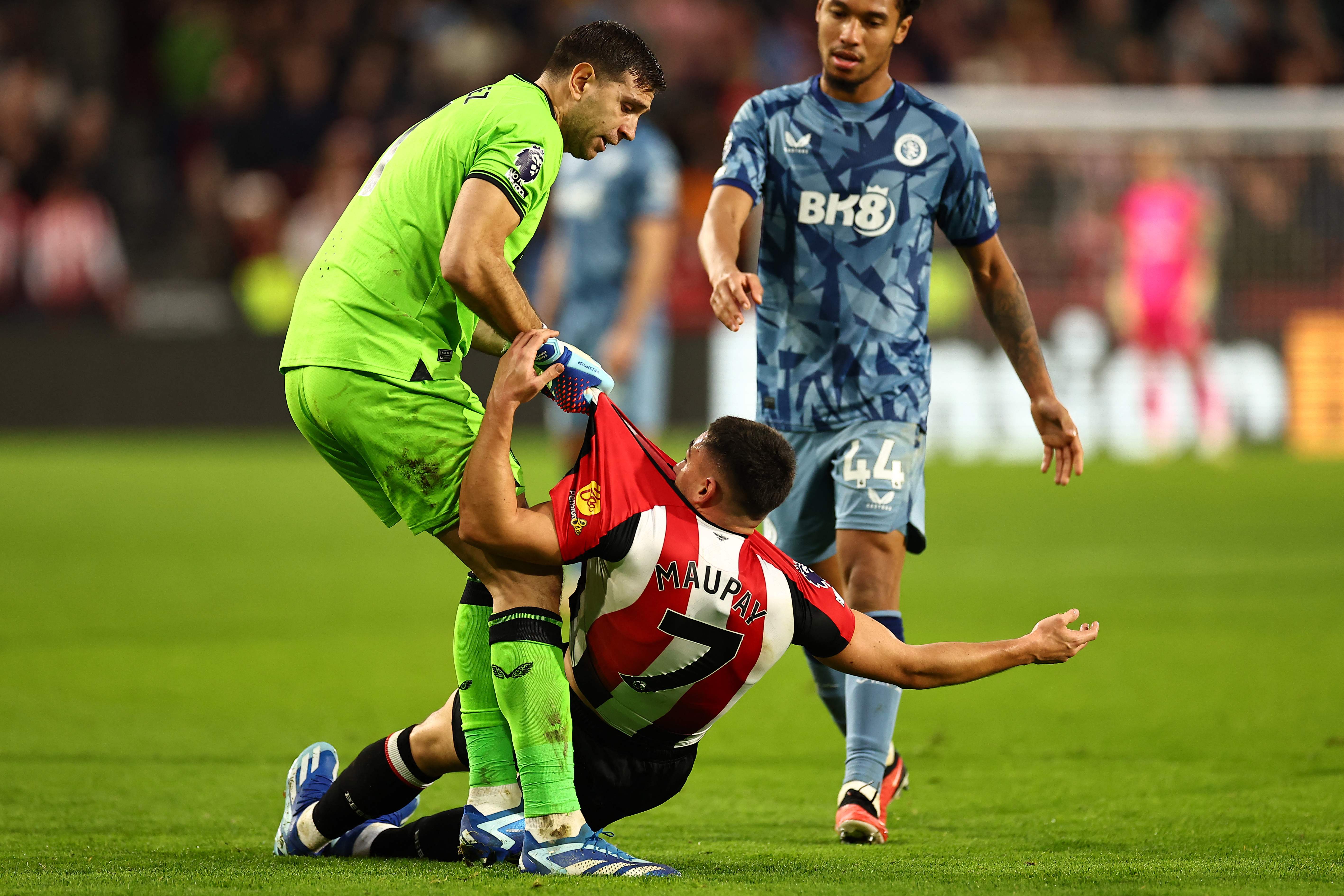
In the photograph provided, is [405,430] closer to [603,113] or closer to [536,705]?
[536,705]

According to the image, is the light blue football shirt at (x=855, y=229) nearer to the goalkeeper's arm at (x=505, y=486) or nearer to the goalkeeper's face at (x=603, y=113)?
the goalkeeper's face at (x=603, y=113)

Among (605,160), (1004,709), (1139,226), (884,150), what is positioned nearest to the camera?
(884,150)

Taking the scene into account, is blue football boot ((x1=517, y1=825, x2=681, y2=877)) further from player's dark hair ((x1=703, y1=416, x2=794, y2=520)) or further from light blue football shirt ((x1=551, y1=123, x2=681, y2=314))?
→ light blue football shirt ((x1=551, y1=123, x2=681, y2=314))

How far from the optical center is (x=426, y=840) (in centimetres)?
381

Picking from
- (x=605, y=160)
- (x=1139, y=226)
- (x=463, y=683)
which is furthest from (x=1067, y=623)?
(x=1139, y=226)

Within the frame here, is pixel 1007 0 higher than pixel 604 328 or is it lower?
higher

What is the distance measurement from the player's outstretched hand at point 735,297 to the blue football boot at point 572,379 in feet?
1.42

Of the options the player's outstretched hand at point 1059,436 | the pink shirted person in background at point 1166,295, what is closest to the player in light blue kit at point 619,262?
the player's outstretched hand at point 1059,436

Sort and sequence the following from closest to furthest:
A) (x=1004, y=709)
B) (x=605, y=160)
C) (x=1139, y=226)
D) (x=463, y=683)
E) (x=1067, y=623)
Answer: (x=1067, y=623) < (x=463, y=683) < (x=1004, y=709) < (x=605, y=160) < (x=1139, y=226)

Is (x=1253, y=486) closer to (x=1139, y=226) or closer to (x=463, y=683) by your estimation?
(x=1139, y=226)

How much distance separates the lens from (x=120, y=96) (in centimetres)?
1997

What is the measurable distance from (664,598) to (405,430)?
71 cm

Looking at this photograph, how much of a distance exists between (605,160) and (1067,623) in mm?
4879

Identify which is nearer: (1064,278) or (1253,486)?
(1253,486)
